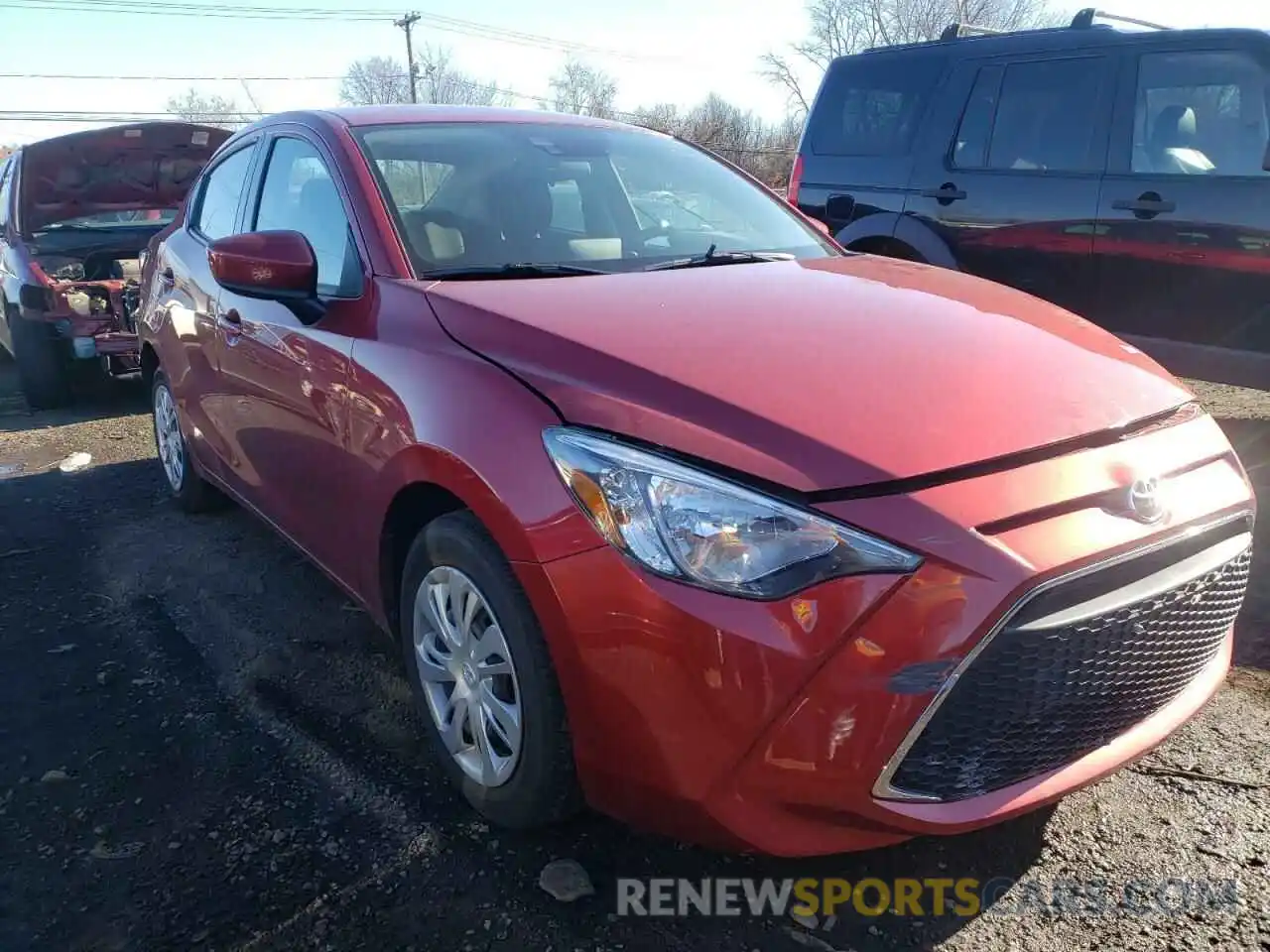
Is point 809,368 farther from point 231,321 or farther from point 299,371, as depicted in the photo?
point 231,321

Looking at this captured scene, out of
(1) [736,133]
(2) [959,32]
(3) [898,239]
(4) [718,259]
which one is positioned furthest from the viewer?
(1) [736,133]

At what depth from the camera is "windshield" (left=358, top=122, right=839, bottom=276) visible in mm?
2838

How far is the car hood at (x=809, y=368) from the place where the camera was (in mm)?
1843

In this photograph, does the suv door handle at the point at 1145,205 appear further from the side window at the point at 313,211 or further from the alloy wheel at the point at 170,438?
the alloy wheel at the point at 170,438

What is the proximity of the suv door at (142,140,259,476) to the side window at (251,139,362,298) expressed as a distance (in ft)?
1.09

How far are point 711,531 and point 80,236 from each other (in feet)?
23.1

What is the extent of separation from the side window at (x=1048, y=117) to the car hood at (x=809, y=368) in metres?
2.72

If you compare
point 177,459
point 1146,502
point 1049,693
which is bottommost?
point 177,459

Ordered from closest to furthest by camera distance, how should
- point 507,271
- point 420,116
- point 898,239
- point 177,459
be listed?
1. point 507,271
2. point 420,116
3. point 177,459
4. point 898,239

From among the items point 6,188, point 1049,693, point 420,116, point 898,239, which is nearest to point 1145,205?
point 898,239

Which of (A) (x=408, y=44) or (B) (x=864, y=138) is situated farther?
(A) (x=408, y=44)

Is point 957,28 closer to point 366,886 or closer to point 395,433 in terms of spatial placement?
point 395,433

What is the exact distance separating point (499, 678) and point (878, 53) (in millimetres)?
5183

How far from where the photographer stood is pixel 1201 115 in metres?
4.65
